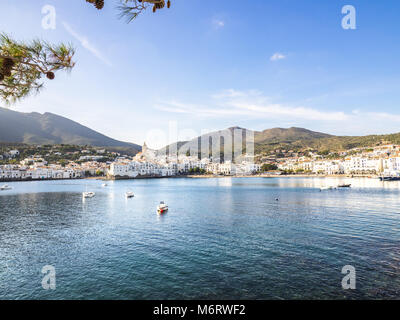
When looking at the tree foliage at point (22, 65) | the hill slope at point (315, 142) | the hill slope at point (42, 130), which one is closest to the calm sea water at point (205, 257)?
the tree foliage at point (22, 65)

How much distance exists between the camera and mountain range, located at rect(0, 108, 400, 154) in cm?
12063

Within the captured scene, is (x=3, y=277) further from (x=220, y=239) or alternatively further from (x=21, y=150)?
(x=21, y=150)

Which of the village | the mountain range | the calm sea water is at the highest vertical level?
the mountain range

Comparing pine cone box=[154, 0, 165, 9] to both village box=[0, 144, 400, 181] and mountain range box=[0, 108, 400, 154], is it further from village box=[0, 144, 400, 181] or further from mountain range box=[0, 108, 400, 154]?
mountain range box=[0, 108, 400, 154]

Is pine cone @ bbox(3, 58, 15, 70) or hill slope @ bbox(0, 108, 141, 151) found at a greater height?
hill slope @ bbox(0, 108, 141, 151)

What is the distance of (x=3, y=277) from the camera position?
7.89 meters

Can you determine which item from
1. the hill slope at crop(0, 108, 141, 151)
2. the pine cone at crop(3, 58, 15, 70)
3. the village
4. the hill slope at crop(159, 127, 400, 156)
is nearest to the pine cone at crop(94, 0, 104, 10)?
the pine cone at crop(3, 58, 15, 70)

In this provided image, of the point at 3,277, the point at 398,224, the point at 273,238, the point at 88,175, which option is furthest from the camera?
the point at 88,175

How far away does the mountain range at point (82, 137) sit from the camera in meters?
121

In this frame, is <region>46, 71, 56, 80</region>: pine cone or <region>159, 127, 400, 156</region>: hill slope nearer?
<region>46, 71, 56, 80</region>: pine cone

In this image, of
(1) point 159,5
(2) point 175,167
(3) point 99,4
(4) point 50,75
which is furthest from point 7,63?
(2) point 175,167

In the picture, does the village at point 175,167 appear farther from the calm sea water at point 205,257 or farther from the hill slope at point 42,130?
the calm sea water at point 205,257
